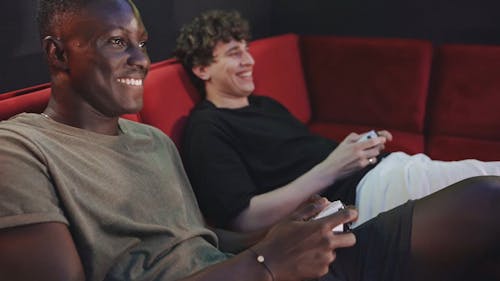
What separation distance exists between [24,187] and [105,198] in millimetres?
183

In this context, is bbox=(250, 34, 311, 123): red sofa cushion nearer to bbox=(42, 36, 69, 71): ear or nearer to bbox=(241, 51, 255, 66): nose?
bbox=(241, 51, 255, 66): nose

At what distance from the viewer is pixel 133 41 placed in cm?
130

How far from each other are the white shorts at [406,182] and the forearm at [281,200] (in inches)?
5.0

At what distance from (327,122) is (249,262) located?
1933 millimetres

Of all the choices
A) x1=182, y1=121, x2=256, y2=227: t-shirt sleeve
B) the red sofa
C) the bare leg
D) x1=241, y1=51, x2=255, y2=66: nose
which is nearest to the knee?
the bare leg

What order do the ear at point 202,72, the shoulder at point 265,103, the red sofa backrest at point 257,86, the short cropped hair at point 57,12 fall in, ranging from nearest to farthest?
1. the short cropped hair at point 57,12
2. the red sofa backrest at point 257,86
3. the ear at point 202,72
4. the shoulder at point 265,103

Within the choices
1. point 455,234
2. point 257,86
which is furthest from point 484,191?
point 257,86

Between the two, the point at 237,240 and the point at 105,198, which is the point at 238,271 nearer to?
the point at 105,198

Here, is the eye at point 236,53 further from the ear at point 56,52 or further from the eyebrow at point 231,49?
the ear at point 56,52

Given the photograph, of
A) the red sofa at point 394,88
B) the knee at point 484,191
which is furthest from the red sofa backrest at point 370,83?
the knee at point 484,191

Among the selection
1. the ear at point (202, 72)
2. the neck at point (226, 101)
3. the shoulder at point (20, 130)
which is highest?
the shoulder at point (20, 130)

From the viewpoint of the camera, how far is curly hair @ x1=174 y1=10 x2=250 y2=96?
2014 mm

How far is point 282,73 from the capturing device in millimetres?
2637

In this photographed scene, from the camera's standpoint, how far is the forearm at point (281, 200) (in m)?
1.68
